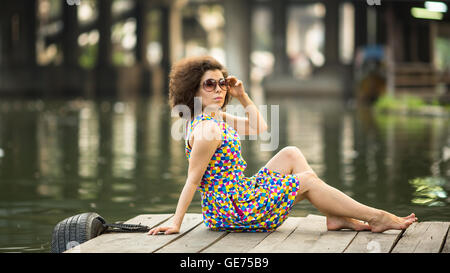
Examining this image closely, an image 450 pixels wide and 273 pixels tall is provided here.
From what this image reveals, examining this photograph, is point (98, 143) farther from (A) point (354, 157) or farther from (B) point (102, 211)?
(B) point (102, 211)

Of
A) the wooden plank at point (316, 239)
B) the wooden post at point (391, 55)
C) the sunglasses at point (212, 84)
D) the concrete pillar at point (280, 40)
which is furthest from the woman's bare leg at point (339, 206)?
the concrete pillar at point (280, 40)

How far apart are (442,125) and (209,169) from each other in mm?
15225

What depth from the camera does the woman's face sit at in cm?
586

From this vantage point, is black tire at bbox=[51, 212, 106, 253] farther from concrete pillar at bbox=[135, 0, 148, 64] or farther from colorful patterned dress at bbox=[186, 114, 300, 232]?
concrete pillar at bbox=[135, 0, 148, 64]

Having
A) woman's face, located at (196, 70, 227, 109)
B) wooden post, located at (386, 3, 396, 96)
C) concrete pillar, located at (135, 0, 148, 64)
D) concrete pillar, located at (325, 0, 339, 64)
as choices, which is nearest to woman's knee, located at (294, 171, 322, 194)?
woman's face, located at (196, 70, 227, 109)

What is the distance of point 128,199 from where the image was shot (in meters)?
9.18

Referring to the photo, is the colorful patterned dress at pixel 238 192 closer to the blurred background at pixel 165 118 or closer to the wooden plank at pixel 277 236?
the wooden plank at pixel 277 236

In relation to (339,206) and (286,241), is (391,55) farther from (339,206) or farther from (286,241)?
(286,241)

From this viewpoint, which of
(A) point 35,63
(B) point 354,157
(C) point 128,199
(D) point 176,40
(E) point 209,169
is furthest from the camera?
(D) point 176,40

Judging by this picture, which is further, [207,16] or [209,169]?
[207,16]

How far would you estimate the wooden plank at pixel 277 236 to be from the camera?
5.37 m

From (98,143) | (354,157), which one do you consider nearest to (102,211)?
(354,157)

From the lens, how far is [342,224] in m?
6.04

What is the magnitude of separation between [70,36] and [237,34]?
8.54 meters
